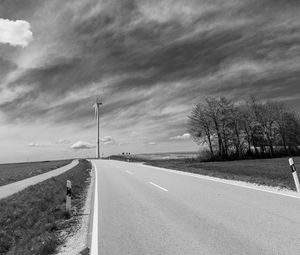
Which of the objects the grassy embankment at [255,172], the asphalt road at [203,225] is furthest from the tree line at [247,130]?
the asphalt road at [203,225]

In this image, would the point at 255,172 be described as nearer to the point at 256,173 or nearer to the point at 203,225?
the point at 256,173

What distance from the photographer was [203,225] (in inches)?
238

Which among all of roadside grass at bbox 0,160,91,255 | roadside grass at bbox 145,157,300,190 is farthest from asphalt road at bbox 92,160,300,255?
roadside grass at bbox 145,157,300,190

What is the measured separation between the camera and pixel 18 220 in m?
7.89

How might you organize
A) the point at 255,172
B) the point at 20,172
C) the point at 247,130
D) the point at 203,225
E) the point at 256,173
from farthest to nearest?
the point at 247,130 < the point at 20,172 < the point at 255,172 < the point at 256,173 < the point at 203,225

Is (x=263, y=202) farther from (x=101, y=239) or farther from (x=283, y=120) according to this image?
(x=283, y=120)

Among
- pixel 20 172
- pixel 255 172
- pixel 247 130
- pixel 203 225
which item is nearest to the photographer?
pixel 203 225

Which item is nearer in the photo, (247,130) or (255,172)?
(255,172)

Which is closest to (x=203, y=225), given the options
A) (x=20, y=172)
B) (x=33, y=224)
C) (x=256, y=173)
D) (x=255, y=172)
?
(x=33, y=224)

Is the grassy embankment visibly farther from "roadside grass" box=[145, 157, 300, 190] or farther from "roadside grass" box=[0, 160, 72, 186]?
"roadside grass" box=[0, 160, 72, 186]

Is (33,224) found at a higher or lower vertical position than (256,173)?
lower

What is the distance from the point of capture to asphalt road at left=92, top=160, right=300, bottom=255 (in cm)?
464

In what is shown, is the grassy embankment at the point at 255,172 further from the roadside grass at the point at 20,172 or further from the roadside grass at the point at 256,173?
the roadside grass at the point at 20,172

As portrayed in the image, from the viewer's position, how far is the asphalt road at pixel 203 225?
4.64 meters
